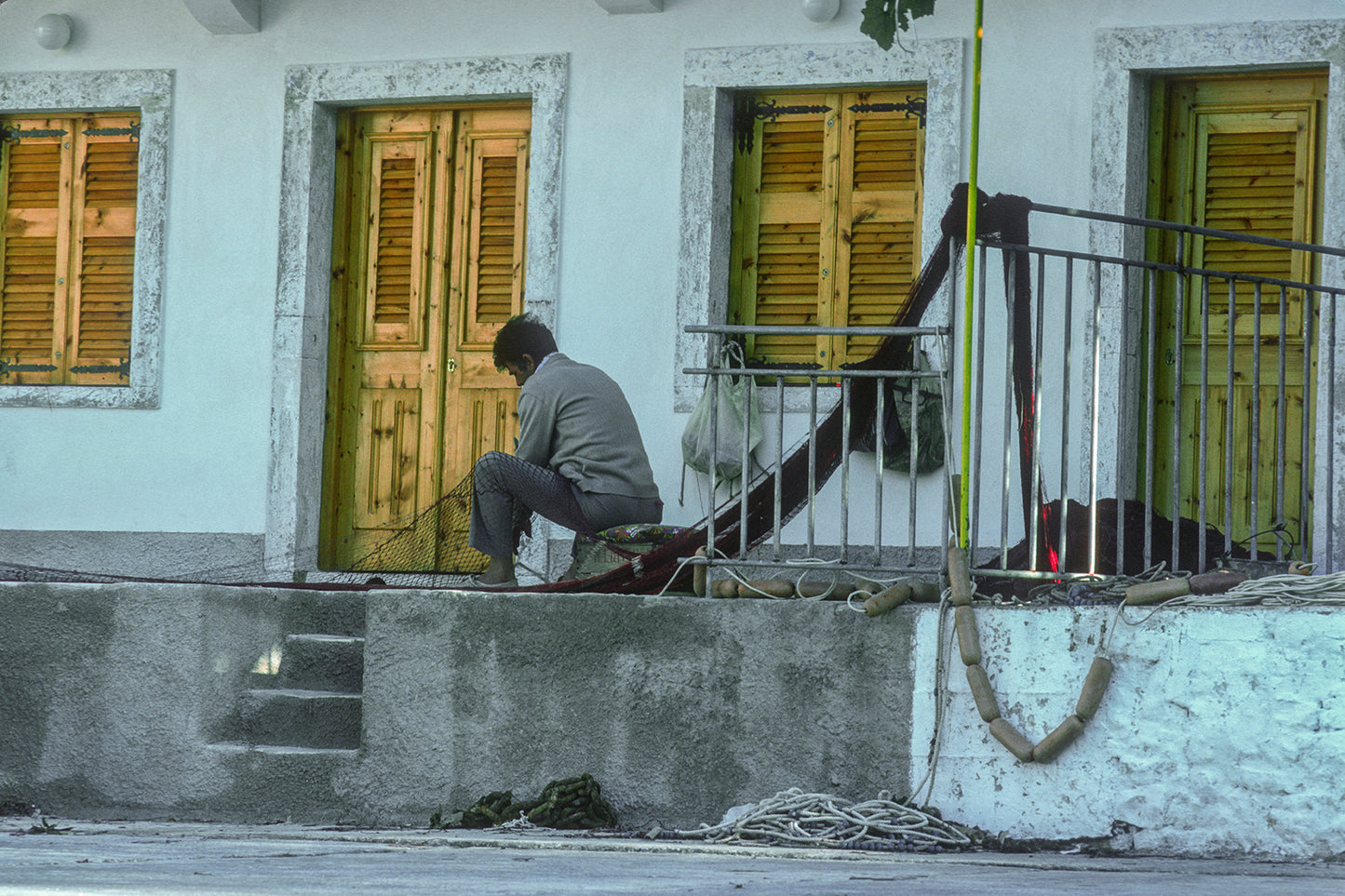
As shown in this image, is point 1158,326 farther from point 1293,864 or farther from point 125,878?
point 125,878

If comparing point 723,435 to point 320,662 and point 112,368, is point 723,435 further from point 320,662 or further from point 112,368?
point 112,368

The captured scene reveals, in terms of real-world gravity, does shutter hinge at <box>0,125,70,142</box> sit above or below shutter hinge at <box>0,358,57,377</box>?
above

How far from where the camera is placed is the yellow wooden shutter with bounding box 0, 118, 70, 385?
9000mm

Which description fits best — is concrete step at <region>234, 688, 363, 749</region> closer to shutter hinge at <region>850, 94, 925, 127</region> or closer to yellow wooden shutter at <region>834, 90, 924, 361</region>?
yellow wooden shutter at <region>834, 90, 924, 361</region>

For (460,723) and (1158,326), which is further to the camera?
(1158,326)

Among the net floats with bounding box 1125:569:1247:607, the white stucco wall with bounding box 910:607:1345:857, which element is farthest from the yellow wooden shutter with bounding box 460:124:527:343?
the net floats with bounding box 1125:569:1247:607

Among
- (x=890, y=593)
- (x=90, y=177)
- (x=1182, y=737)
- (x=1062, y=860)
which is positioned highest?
(x=90, y=177)

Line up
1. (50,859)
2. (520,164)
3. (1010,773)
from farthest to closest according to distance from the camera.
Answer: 1. (520,164)
2. (1010,773)
3. (50,859)

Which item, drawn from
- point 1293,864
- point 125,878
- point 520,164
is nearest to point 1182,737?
point 1293,864

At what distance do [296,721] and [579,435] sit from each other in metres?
1.61

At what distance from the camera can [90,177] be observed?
895 centimetres

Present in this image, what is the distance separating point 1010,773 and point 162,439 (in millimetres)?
Result: 5243

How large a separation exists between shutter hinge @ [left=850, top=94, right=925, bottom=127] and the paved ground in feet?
13.5

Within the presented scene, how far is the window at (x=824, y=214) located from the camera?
791 cm
